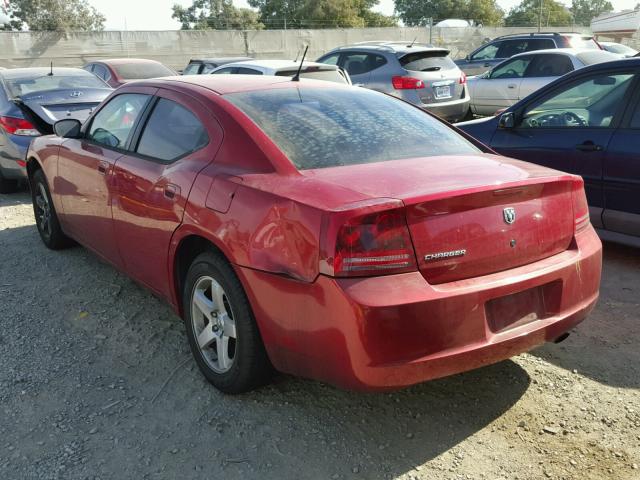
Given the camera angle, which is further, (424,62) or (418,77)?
(424,62)

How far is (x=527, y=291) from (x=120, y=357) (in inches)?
88.7

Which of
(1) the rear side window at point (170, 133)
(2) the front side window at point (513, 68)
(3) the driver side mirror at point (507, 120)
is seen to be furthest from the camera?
(2) the front side window at point (513, 68)

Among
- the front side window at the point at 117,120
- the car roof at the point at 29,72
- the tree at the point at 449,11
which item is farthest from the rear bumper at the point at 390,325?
the tree at the point at 449,11

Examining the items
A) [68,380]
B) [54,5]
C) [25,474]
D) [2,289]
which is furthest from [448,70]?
[54,5]

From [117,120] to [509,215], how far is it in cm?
280

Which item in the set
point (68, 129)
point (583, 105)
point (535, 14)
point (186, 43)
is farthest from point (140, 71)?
point (535, 14)

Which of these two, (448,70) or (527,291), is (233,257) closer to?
(527,291)

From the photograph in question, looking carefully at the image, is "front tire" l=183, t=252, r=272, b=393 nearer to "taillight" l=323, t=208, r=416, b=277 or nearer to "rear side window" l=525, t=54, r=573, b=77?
"taillight" l=323, t=208, r=416, b=277

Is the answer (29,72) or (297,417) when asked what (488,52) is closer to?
(29,72)

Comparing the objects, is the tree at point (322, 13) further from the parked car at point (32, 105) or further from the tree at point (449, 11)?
the parked car at point (32, 105)

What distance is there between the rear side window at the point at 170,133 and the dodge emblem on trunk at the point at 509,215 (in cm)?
154

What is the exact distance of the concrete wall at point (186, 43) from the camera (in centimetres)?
2634

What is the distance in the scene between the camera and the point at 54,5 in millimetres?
64562

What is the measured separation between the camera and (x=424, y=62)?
35.8 feet
